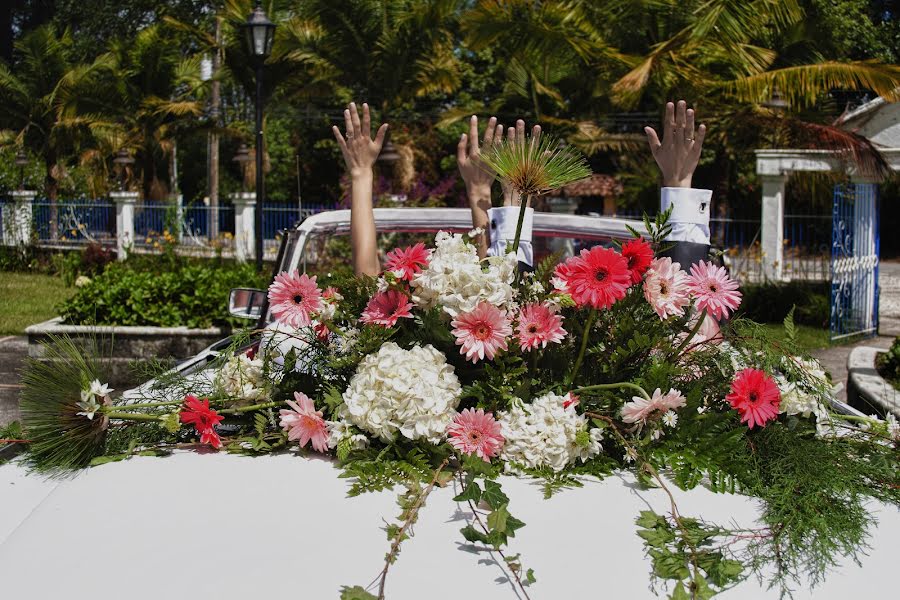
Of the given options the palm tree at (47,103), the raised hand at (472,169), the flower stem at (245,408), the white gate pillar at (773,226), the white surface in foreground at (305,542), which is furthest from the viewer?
the palm tree at (47,103)

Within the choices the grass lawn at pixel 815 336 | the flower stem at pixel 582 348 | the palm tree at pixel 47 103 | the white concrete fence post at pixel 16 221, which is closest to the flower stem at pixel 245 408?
the flower stem at pixel 582 348

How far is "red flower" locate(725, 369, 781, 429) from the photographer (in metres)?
2.18

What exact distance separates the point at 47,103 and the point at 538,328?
29.0 meters

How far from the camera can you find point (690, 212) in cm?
283

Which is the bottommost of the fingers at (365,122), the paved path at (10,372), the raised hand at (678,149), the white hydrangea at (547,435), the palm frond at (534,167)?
the paved path at (10,372)

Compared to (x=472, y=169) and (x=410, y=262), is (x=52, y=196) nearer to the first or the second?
(x=472, y=169)

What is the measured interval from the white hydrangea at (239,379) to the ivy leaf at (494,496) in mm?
778

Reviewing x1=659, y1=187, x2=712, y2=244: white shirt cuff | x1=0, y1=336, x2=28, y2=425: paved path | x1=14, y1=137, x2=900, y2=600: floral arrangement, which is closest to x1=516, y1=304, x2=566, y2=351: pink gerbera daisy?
x1=14, y1=137, x2=900, y2=600: floral arrangement

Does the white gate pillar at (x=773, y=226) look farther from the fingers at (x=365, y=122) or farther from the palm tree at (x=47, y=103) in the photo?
the palm tree at (x=47, y=103)

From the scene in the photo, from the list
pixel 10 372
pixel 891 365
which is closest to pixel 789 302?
pixel 891 365

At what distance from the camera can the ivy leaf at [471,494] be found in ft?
6.20

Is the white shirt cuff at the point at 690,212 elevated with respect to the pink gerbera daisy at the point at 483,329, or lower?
elevated

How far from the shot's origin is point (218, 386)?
251 centimetres

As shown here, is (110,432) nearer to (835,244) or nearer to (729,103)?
(835,244)
